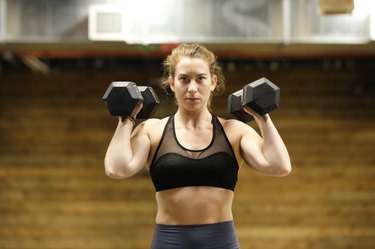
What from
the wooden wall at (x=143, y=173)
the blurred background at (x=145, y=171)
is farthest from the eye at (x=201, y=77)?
the wooden wall at (x=143, y=173)

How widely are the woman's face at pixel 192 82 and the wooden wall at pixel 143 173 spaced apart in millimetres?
3935

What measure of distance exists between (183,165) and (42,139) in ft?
15.0

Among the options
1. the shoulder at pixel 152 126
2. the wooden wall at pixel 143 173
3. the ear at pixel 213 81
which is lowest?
the wooden wall at pixel 143 173

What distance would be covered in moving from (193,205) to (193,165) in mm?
165

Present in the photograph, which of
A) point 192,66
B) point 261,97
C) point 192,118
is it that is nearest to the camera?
point 261,97

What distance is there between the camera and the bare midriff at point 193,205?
2174 millimetres

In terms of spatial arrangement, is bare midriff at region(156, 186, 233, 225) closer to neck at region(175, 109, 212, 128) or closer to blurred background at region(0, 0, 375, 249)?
neck at region(175, 109, 212, 128)

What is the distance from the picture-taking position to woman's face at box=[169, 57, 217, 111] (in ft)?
7.30

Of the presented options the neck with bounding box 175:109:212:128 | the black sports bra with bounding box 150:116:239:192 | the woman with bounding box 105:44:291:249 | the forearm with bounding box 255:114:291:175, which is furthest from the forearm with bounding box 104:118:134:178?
the forearm with bounding box 255:114:291:175

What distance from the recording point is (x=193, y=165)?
7.07 ft

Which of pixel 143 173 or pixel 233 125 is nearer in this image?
pixel 233 125

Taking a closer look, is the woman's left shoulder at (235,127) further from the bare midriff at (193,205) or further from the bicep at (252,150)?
Result: the bare midriff at (193,205)

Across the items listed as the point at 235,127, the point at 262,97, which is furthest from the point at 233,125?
the point at 262,97

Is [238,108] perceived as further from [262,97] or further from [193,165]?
[193,165]
